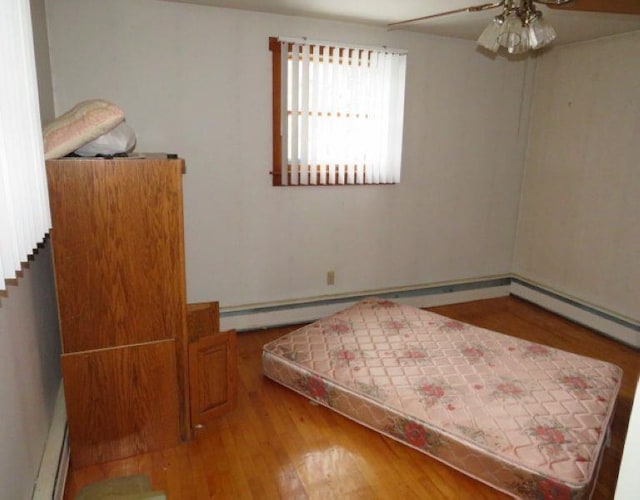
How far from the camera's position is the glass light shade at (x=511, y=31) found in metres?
1.92

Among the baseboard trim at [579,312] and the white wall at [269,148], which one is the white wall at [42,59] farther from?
the baseboard trim at [579,312]

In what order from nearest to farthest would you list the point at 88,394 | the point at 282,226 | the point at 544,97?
the point at 88,394 < the point at 282,226 < the point at 544,97

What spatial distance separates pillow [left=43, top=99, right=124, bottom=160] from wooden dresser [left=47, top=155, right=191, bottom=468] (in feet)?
0.18

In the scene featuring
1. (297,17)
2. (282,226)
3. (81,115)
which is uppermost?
(297,17)

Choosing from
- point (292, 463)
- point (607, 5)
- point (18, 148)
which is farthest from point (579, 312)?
point (18, 148)

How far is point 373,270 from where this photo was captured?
3.85 m

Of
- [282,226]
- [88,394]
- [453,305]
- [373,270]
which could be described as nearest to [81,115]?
[88,394]

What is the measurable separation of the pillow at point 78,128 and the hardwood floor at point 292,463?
1.40m

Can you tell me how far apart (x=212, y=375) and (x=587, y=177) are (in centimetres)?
333

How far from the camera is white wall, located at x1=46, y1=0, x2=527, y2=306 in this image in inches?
110

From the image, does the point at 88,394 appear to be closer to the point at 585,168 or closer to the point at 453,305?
the point at 453,305

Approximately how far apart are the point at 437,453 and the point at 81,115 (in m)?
2.15

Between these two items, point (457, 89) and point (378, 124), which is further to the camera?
point (457, 89)

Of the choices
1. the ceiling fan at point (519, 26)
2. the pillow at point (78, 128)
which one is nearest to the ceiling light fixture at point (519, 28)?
the ceiling fan at point (519, 26)
